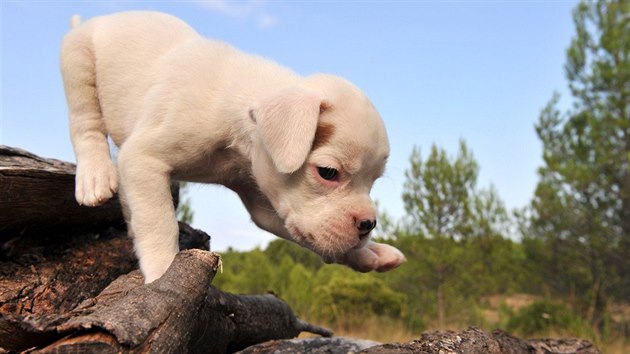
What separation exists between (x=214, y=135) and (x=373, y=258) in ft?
3.93

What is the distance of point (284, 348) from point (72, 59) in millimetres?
2383

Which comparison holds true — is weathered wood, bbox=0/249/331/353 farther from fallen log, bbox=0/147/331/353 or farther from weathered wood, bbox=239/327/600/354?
weathered wood, bbox=239/327/600/354

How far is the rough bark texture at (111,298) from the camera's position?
6.84 feet

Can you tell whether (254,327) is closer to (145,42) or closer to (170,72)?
(170,72)

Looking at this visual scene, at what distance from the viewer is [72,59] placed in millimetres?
3969

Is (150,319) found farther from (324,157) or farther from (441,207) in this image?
(441,207)

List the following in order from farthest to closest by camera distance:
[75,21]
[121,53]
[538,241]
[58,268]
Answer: [538,241] < [75,21] < [121,53] < [58,268]

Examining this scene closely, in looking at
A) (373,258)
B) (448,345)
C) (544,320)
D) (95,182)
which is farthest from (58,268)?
(544,320)

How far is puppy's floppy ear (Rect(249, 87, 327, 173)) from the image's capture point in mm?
2564

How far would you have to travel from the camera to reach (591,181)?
15.8m

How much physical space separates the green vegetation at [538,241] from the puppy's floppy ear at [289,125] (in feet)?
37.5

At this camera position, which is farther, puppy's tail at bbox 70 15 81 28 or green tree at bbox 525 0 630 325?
green tree at bbox 525 0 630 325

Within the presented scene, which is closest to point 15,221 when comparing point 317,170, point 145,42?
point 145,42

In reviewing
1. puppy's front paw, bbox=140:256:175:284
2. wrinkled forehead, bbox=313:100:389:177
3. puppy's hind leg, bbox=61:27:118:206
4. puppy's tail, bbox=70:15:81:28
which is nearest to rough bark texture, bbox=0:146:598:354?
puppy's front paw, bbox=140:256:175:284
